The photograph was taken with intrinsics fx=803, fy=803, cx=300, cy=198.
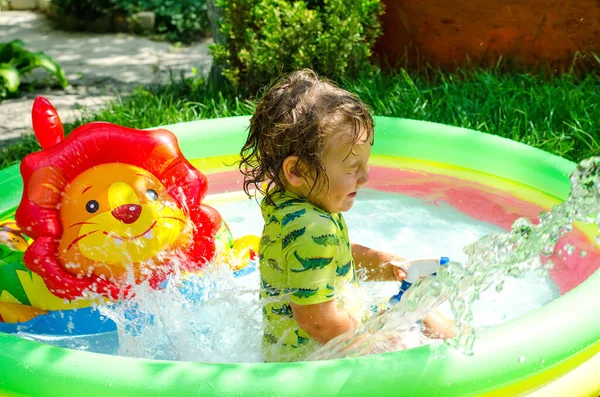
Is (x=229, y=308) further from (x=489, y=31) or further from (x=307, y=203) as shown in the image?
(x=489, y=31)

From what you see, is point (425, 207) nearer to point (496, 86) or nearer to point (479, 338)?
point (496, 86)

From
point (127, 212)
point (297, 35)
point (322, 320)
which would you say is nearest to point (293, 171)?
point (322, 320)

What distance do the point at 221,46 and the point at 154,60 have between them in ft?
8.10

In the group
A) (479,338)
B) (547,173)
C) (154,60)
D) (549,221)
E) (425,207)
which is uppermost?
(549,221)

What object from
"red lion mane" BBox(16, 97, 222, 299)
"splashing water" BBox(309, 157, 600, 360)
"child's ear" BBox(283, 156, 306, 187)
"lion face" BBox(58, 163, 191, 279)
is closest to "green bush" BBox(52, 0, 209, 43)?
"red lion mane" BBox(16, 97, 222, 299)

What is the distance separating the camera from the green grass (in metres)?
3.97

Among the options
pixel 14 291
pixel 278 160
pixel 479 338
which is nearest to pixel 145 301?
pixel 14 291

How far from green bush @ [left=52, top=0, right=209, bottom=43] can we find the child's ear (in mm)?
6000

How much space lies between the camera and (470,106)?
169 inches

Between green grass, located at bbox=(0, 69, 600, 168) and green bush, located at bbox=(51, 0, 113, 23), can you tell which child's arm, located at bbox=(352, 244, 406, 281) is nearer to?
green grass, located at bbox=(0, 69, 600, 168)

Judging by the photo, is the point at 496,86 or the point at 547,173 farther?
the point at 496,86

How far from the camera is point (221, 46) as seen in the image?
16.1 ft

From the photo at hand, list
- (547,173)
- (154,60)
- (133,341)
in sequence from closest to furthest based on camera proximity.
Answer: (133,341), (547,173), (154,60)

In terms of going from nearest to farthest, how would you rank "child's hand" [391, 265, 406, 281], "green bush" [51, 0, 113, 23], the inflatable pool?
the inflatable pool, "child's hand" [391, 265, 406, 281], "green bush" [51, 0, 113, 23]
